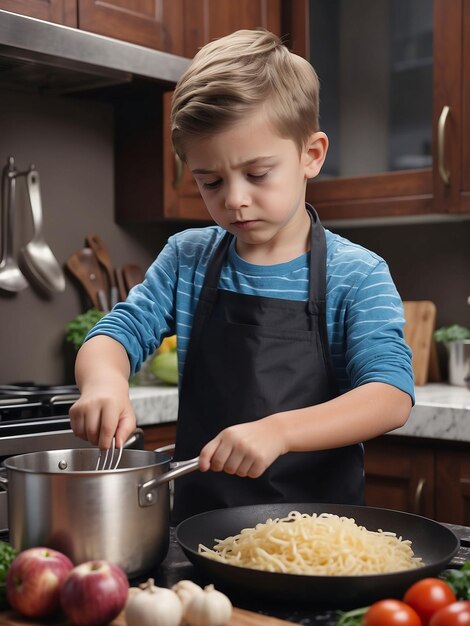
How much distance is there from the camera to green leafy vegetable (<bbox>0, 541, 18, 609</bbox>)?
0.88 m

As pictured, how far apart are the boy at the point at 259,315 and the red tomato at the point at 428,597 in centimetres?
28

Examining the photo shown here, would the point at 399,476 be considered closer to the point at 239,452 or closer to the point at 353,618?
the point at 239,452

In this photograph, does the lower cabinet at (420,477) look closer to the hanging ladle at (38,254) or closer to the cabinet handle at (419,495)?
the cabinet handle at (419,495)

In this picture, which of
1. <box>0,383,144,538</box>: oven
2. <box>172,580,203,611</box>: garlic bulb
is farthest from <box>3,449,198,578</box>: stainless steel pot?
<box>0,383,144,538</box>: oven

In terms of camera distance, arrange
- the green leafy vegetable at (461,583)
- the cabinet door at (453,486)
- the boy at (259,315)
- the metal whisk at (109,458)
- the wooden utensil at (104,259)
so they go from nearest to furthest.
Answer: the green leafy vegetable at (461,583)
the metal whisk at (109,458)
the boy at (259,315)
the cabinet door at (453,486)
the wooden utensil at (104,259)

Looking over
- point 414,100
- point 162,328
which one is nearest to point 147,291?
point 162,328

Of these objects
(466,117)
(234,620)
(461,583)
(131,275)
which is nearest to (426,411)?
(466,117)

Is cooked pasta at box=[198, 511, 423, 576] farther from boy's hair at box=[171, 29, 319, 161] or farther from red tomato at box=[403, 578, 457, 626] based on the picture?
boy's hair at box=[171, 29, 319, 161]

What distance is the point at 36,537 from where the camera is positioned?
91cm

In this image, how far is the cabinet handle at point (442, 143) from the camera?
2480 millimetres

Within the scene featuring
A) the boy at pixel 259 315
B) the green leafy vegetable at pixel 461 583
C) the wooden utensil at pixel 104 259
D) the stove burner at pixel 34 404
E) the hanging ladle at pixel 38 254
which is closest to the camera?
the green leafy vegetable at pixel 461 583

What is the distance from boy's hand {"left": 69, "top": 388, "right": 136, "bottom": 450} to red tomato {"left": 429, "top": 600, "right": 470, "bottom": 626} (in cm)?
45

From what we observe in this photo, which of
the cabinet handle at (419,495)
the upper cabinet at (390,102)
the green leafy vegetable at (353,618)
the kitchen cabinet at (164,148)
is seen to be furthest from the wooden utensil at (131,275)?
the green leafy vegetable at (353,618)

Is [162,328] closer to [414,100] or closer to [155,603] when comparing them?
[155,603]
